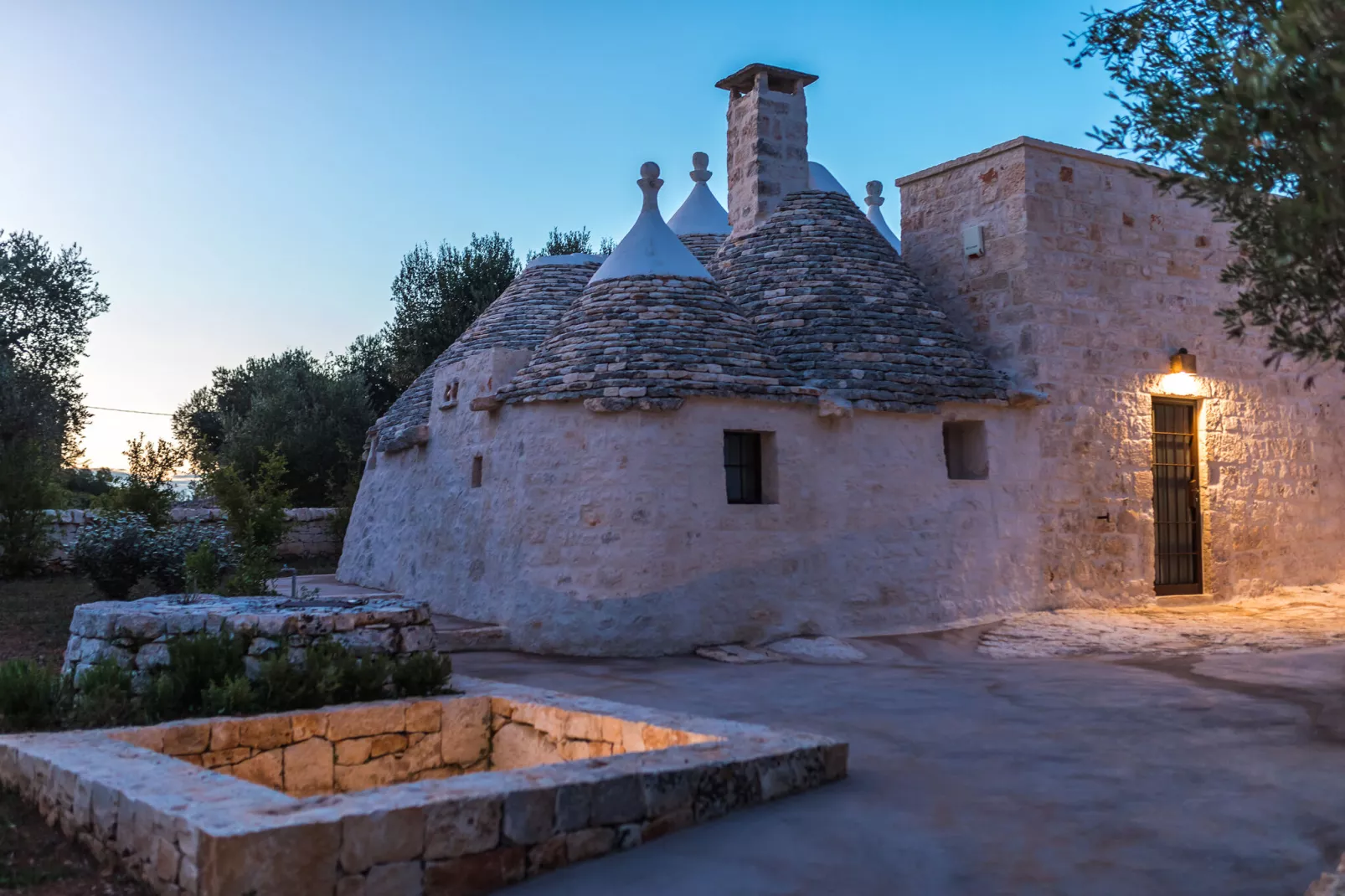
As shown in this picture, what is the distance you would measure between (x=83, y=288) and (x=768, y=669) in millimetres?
17681

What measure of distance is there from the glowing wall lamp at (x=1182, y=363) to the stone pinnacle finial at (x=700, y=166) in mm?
8148

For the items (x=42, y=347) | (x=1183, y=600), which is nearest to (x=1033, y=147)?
(x=1183, y=600)

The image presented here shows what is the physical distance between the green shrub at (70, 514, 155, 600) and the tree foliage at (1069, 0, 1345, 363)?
1224 centimetres

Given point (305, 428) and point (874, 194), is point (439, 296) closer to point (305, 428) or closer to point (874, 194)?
point (305, 428)

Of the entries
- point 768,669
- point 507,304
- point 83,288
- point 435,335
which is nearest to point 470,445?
point 507,304

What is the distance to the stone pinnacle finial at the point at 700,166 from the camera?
60.5 ft

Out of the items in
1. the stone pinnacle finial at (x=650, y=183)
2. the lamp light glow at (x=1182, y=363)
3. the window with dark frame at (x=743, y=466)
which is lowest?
the window with dark frame at (x=743, y=466)

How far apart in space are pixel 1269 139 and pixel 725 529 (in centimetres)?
758

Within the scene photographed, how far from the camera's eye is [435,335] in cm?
2720

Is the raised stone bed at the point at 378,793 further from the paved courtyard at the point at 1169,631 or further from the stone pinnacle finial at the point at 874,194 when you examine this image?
the stone pinnacle finial at the point at 874,194

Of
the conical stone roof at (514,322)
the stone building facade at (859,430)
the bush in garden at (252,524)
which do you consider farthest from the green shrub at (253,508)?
the conical stone roof at (514,322)

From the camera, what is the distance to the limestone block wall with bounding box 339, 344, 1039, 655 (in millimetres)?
10648

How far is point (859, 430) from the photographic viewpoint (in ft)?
37.7

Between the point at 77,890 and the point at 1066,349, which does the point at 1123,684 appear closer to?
the point at 1066,349
